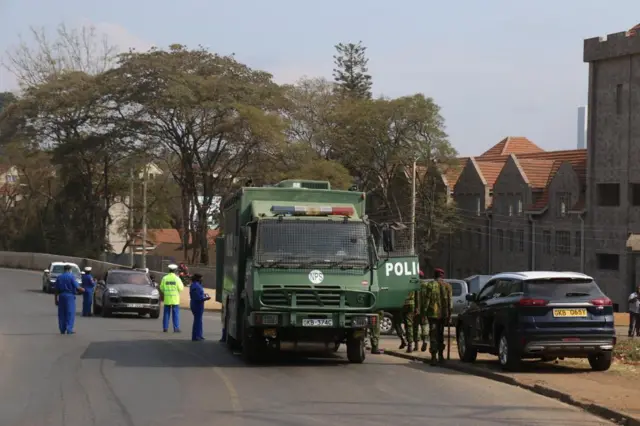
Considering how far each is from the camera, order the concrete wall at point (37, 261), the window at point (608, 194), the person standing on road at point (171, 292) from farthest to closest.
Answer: the concrete wall at point (37, 261), the window at point (608, 194), the person standing on road at point (171, 292)

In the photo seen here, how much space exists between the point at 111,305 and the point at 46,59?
50155mm

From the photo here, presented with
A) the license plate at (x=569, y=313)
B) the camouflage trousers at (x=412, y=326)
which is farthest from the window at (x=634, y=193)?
the license plate at (x=569, y=313)

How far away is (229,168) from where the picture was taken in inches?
2704

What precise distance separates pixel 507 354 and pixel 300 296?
11.5 feet

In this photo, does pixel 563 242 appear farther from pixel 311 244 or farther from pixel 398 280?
pixel 311 244

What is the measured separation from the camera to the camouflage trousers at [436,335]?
1909cm

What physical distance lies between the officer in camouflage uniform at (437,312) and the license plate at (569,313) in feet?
9.83

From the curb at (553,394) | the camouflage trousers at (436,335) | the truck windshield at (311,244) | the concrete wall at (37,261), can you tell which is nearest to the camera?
the curb at (553,394)

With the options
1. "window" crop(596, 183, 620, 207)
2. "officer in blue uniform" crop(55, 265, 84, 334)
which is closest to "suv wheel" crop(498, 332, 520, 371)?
→ "officer in blue uniform" crop(55, 265, 84, 334)

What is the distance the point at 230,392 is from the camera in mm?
14320

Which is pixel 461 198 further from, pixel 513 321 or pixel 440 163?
pixel 513 321

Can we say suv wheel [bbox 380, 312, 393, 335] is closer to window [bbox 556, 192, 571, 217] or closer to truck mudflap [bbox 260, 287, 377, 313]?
truck mudflap [bbox 260, 287, 377, 313]

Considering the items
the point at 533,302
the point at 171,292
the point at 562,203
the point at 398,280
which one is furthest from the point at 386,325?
the point at 562,203

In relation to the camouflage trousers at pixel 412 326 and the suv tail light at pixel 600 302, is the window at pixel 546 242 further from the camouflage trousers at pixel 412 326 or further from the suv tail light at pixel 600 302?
the suv tail light at pixel 600 302
